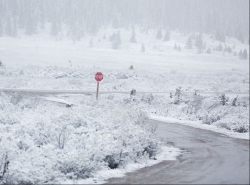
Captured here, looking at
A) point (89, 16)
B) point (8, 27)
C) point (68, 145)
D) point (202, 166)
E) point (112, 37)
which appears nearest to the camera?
point (202, 166)

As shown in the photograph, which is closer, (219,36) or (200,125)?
(200,125)

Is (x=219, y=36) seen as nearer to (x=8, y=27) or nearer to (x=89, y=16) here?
(x=8, y=27)

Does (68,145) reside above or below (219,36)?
below

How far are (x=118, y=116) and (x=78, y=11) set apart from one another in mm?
123294

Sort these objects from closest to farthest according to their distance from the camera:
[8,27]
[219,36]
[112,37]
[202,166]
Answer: [202,166] → [219,36] → [8,27] → [112,37]

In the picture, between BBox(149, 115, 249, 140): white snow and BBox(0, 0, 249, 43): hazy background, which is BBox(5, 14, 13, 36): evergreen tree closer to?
BBox(0, 0, 249, 43): hazy background

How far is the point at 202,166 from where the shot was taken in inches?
336

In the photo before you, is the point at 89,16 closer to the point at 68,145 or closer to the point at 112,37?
the point at 112,37

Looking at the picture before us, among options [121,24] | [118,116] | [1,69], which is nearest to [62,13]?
[121,24]

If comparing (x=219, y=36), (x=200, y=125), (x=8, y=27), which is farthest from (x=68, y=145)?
(x=8, y=27)

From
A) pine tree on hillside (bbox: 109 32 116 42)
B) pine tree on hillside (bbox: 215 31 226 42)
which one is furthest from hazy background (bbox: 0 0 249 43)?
pine tree on hillside (bbox: 215 31 226 42)

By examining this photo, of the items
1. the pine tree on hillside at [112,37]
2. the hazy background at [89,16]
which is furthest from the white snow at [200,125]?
the pine tree on hillside at [112,37]

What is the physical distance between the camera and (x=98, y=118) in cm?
1231

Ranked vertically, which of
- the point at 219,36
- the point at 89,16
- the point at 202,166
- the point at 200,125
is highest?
the point at 89,16
